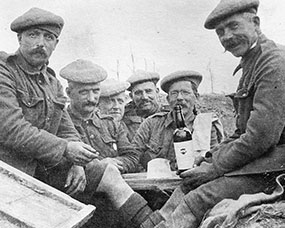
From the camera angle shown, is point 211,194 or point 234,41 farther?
point 234,41

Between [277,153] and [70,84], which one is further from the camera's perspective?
[70,84]

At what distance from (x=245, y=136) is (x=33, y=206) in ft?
4.56

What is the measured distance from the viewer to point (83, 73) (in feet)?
16.1

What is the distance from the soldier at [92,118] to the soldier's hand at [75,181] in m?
0.88

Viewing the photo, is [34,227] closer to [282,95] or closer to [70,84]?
[282,95]

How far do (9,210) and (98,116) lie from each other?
3.02m

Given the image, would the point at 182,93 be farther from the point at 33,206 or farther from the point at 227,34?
the point at 33,206

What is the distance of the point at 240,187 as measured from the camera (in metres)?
2.90

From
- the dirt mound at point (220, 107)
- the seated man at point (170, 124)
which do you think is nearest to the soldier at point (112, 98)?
the seated man at point (170, 124)

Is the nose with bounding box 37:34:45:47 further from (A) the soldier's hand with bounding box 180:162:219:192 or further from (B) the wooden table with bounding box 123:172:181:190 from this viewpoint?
(A) the soldier's hand with bounding box 180:162:219:192

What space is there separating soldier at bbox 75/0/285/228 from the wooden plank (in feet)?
2.37

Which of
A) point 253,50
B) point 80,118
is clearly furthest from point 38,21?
point 253,50

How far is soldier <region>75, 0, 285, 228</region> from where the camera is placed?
2.82m

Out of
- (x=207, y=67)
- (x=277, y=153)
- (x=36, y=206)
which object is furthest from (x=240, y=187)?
(x=207, y=67)
